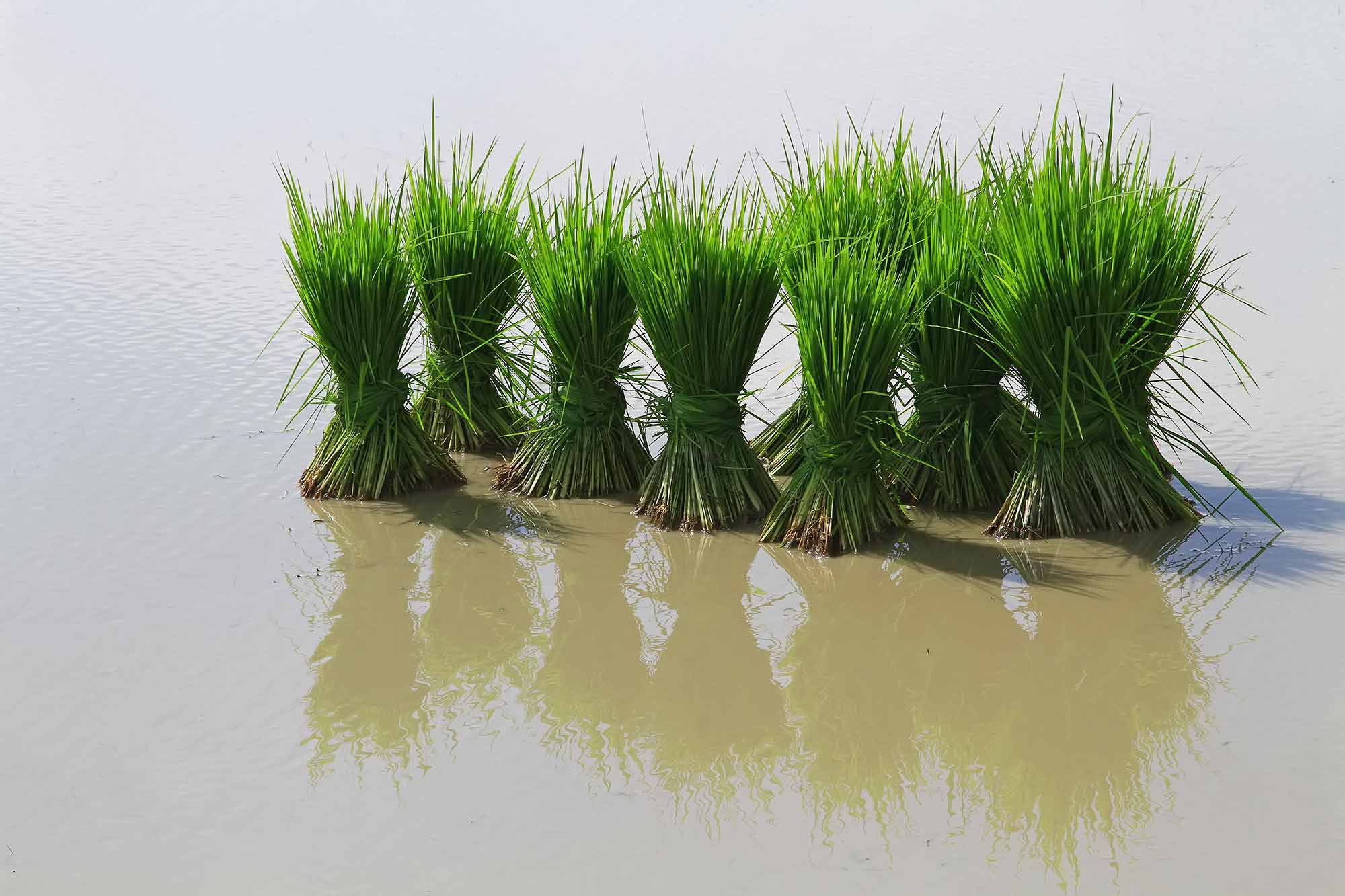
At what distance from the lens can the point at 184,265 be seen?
9219mm

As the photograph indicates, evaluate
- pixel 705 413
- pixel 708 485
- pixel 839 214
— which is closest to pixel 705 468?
pixel 708 485

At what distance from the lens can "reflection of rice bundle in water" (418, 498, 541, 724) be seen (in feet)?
14.0

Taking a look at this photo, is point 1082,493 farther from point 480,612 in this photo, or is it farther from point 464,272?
point 464,272

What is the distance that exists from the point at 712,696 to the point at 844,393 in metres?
1.24

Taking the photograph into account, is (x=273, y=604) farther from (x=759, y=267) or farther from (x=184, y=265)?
(x=184, y=265)

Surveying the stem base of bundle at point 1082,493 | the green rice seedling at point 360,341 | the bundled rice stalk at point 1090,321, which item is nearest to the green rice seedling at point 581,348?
the green rice seedling at point 360,341

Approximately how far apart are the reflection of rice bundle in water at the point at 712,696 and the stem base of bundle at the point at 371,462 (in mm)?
1218

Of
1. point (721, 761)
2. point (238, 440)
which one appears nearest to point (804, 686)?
point (721, 761)

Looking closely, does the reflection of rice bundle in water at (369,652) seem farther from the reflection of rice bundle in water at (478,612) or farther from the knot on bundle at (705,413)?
the knot on bundle at (705,413)

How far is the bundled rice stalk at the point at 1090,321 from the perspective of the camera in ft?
15.9

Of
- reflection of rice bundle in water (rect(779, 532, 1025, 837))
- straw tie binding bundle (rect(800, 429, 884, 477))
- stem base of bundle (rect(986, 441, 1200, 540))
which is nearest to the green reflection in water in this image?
reflection of rice bundle in water (rect(779, 532, 1025, 837))

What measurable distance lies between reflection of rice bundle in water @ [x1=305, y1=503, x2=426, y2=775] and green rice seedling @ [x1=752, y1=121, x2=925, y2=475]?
1.53 m

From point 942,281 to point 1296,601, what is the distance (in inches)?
62.6

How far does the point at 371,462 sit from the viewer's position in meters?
Answer: 5.70
